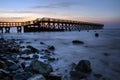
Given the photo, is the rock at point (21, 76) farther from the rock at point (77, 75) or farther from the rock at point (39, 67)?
the rock at point (77, 75)

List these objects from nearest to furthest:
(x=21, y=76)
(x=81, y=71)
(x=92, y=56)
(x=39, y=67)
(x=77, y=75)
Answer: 1. (x=21, y=76)
2. (x=39, y=67)
3. (x=77, y=75)
4. (x=81, y=71)
5. (x=92, y=56)

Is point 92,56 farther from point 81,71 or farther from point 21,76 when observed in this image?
point 21,76

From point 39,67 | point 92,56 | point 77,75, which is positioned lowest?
point 92,56

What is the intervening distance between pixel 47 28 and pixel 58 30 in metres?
8.67

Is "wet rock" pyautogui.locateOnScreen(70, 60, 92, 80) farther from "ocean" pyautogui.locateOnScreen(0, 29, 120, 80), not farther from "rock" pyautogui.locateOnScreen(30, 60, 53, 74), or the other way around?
"rock" pyautogui.locateOnScreen(30, 60, 53, 74)

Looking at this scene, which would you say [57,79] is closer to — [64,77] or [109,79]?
[64,77]

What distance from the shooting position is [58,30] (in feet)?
250

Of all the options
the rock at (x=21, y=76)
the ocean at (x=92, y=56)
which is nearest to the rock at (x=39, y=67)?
the ocean at (x=92, y=56)

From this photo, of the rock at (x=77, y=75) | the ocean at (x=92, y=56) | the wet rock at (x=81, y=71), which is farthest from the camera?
the ocean at (x=92, y=56)

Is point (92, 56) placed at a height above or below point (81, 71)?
below

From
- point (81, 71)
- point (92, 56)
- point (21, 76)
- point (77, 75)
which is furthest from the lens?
point (92, 56)

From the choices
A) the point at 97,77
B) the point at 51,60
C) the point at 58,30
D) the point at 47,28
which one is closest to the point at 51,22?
the point at 47,28

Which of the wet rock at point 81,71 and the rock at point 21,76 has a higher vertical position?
the rock at point 21,76

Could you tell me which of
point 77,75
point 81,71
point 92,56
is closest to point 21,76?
point 77,75
